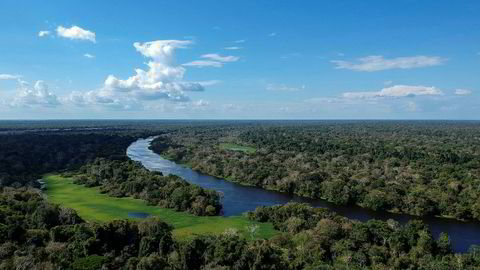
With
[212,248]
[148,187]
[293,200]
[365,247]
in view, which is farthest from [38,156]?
[365,247]

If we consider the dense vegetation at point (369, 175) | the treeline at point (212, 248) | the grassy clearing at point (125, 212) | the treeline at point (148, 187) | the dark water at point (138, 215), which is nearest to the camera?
the treeline at point (212, 248)

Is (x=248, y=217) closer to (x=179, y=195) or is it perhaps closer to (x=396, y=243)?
(x=179, y=195)

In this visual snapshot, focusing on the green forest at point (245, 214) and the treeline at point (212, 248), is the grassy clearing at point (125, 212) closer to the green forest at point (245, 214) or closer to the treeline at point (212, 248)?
the green forest at point (245, 214)

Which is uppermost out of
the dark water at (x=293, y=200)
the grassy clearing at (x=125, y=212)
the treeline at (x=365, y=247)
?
the treeline at (x=365, y=247)

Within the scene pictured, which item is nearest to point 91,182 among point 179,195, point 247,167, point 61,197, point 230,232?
point 61,197

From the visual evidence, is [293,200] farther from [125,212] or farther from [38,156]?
[38,156]

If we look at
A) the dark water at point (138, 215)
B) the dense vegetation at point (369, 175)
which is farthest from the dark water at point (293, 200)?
the dark water at point (138, 215)

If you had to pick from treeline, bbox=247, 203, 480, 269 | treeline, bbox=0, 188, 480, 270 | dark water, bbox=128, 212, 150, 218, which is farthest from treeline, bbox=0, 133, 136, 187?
treeline, bbox=247, 203, 480, 269

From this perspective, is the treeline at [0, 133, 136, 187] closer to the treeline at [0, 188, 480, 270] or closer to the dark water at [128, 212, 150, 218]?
the dark water at [128, 212, 150, 218]
